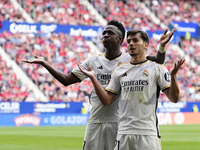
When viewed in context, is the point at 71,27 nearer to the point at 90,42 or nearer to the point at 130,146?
the point at 90,42

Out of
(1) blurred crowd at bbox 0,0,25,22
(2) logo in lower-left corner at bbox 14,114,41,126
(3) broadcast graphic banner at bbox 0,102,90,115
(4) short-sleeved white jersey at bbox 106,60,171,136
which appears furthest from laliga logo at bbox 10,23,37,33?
(4) short-sleeved white jersey at bbox 106,60,171,136

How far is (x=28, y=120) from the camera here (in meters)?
20.8

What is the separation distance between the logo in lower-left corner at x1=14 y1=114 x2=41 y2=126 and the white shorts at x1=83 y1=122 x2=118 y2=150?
53.4 feet

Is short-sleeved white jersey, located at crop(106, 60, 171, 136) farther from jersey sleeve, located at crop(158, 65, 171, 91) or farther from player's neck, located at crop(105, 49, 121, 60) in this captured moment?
player's neck, located at crop(105, 49, 121, 60)

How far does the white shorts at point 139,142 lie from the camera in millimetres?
3934

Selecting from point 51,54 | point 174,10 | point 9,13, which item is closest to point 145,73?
point 51,54

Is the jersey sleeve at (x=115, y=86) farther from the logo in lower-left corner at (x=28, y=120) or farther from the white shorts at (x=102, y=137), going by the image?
the logo in lower-left corner at (x=28, y=120)

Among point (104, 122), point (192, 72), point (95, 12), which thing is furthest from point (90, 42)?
point (104, 122)

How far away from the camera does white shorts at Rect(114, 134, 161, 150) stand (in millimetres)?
3934

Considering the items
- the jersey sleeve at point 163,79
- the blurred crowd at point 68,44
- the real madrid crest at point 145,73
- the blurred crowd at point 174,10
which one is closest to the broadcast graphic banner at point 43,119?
the blurred crowd at point 68,44

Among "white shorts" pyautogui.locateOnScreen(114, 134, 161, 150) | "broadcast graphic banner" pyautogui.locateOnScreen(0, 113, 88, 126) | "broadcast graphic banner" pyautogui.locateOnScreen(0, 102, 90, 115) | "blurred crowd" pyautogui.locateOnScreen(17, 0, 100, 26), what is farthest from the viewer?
"blurred crowd" pyautogui.locateOnScreen(17, 0, 100, 26)

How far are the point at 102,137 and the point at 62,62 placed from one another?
20597 millimetres

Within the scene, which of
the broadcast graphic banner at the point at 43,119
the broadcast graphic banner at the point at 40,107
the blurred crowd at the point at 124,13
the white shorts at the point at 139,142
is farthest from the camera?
the blurred crowd at the point at 124,13

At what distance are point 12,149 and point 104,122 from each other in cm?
696
